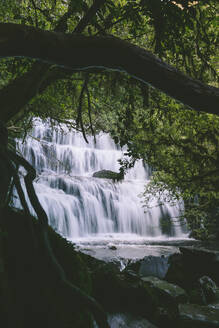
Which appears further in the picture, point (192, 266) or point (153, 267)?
point (192, 266)

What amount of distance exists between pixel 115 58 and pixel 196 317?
5926 mm

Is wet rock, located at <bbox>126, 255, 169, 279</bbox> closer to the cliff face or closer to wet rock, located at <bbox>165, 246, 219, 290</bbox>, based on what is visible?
wet rock, located at <bbox>165, 246, 219, 290</bbox>

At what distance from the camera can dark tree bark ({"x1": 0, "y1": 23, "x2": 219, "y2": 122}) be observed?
1778 mm

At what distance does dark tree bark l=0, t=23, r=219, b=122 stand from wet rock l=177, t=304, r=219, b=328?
5347 millimetres

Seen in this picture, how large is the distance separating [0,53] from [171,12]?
1.98m

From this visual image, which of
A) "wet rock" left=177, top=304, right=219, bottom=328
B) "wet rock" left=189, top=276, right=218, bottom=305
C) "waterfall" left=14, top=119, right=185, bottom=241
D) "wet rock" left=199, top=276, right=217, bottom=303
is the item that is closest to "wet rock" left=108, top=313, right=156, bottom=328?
"wet rock" left=177, top=304, right=219, bottom=328

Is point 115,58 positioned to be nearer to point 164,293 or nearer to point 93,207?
point 164,293

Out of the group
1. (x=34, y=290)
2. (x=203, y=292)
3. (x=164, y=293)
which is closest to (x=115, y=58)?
(x=34, y=290)

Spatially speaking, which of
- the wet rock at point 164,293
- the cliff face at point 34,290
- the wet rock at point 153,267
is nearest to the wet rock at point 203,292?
the wet rock at point 164,293

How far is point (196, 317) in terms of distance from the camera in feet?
19.8

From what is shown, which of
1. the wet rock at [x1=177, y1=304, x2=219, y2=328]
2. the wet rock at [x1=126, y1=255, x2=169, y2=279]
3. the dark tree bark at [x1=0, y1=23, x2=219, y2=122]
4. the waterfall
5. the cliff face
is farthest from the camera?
the waterfall

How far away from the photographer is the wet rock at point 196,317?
5.85 m

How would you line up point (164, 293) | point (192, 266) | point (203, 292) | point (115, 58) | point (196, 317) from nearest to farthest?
point (115, 58)
point (196, 317)
point (164, 293)
point (203, 292)
point (192, 266)

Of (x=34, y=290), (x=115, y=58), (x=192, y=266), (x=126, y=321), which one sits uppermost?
(x=115, y=58)
